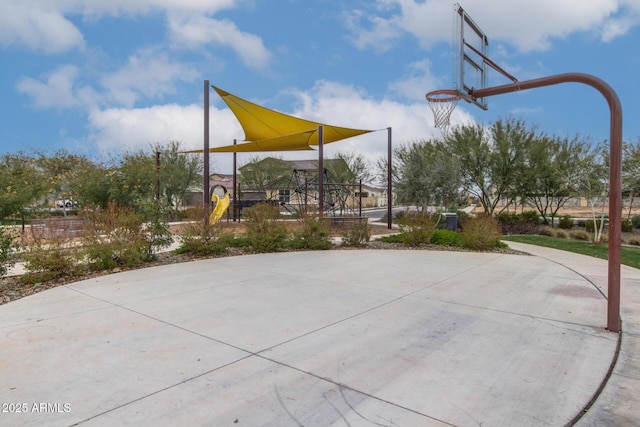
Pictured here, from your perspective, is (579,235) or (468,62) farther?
(579,235)

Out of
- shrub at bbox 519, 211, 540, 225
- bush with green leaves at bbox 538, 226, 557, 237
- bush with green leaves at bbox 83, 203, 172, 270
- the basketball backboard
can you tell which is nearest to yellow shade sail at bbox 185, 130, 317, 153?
bush with green leaves at bbox 83, 203, 172, 270

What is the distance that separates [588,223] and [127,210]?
2096 cm

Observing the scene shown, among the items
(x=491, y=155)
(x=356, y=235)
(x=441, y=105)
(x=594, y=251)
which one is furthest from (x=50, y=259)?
(x=491, y=155)

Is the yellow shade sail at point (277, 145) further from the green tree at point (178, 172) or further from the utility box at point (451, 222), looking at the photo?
the green tree at point (178, 172)

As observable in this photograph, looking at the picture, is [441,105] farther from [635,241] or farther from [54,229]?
[635,241]

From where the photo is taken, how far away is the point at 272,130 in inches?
575

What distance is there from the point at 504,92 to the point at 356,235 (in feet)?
19.9

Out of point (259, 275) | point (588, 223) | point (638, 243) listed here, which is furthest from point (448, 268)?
point (588, 223)

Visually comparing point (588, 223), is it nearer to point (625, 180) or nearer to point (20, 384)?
point (625, 180)

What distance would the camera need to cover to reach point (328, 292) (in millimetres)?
5793

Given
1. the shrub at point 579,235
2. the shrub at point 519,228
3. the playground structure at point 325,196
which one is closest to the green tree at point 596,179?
the shrub at point 579,235

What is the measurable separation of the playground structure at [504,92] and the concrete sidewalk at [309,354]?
0.67m

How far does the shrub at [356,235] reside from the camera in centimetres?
1111

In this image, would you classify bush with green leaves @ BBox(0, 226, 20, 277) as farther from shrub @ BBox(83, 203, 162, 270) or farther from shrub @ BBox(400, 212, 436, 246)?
shrub @ BBox(400, 212, 436, 246)
